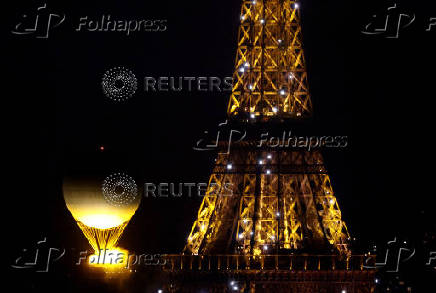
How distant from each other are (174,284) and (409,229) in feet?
38.8

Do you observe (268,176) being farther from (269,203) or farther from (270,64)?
(270,64)

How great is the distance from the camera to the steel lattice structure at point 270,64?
31750 mm

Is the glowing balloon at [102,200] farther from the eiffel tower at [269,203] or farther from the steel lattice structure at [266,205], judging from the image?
the steel lattice structure at [266,205]

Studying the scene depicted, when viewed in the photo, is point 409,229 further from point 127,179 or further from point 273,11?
point 127,179

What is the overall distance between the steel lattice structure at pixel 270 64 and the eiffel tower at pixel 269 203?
0.14 ft

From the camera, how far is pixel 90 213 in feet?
66.8

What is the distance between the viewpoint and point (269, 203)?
3156 centimetres

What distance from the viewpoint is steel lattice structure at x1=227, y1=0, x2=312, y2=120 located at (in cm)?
3175

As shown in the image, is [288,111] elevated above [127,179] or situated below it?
above

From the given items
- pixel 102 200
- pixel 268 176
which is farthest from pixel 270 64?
pixel 102 200

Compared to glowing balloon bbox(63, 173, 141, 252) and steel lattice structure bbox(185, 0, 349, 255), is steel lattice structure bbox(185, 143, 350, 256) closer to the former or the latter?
steel lattice structure bbox(185, 0, 349, 255)

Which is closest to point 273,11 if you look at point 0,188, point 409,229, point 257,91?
point 257,91

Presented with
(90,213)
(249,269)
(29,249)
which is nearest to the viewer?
(90,213)

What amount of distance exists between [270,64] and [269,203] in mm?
6121
